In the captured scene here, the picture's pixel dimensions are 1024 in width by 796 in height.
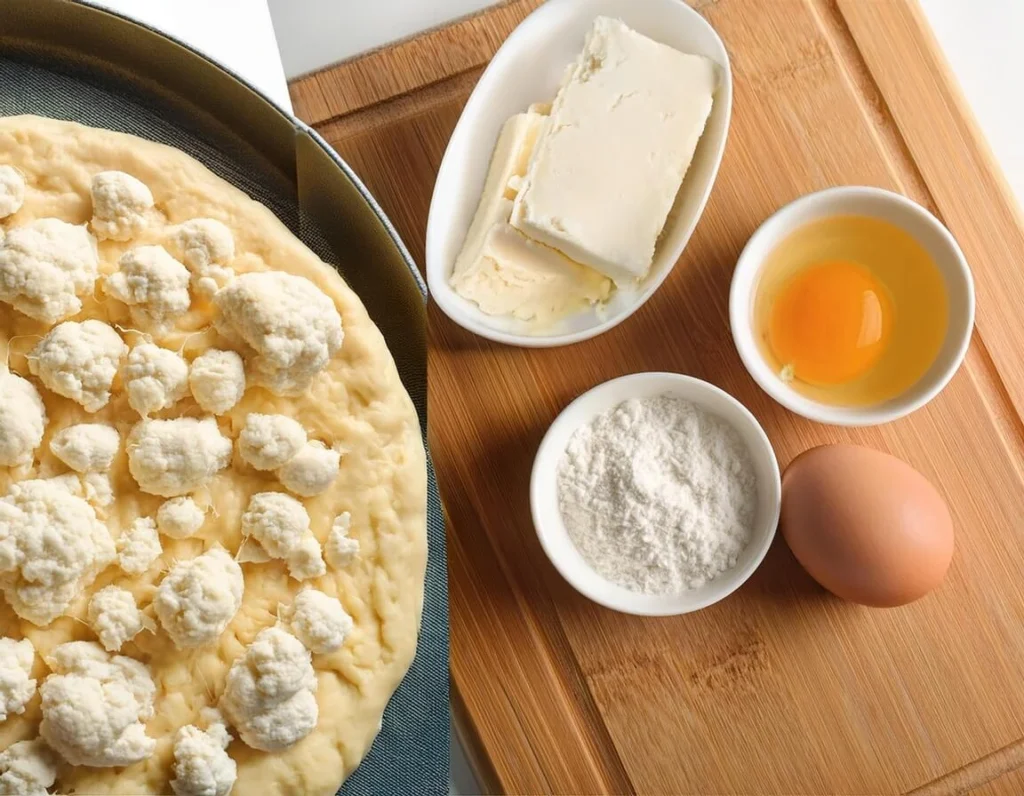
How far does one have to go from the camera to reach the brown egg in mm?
1117

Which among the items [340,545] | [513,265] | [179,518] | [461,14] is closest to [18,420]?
[179,518]

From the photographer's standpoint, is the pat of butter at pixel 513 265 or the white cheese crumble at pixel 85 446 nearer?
the white cheese crumble at pixel 85 446

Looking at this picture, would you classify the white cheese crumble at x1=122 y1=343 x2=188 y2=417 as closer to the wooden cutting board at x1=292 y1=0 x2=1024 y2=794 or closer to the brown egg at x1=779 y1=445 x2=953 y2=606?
the wooden cutting board at x1=292 y1=0 x2=1024 y2=794

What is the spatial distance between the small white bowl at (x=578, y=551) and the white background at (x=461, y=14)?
337 mm

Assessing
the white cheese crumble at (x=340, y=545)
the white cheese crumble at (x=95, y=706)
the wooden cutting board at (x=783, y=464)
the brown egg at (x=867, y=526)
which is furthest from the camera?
the wooden cutting board at (x=783, y=464)

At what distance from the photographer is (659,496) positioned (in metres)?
1.15

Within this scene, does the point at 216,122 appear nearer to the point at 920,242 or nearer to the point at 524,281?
the point at 524,281

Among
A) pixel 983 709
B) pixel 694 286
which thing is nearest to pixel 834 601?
pixel 983 709

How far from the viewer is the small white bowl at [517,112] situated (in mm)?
1172

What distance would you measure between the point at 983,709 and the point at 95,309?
1.20 meters

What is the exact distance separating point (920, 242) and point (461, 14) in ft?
2.31

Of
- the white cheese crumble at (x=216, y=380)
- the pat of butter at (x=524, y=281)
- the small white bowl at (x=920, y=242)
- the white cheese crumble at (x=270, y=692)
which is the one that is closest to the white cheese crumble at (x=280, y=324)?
the white cheese crumble at (x=216, y=380)

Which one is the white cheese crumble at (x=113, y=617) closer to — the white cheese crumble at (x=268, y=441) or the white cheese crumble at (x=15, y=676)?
the white cheese crumble at (x=15, y=676)

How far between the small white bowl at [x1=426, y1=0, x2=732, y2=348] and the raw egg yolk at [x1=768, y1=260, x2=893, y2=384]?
0.56 feet
